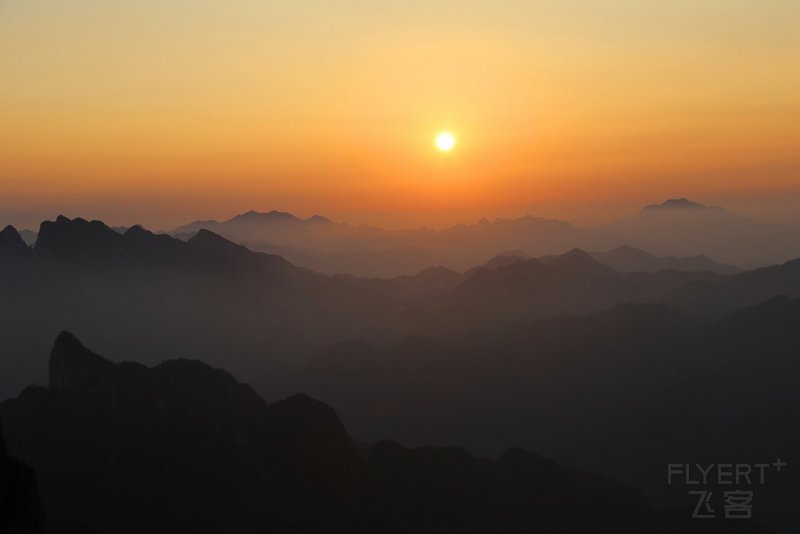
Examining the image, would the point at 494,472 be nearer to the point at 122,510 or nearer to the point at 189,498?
the point at 189,498

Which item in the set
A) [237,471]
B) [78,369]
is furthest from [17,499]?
[78,369]

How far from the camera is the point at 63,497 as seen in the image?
374 ft

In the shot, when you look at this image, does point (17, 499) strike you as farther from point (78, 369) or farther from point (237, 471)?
point (78, 369)

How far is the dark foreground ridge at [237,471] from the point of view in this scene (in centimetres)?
11794

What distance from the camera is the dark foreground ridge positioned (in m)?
118

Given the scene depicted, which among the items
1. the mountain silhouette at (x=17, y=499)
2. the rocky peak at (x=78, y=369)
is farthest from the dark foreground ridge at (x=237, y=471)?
the mountain silhouette at (x=17, y=499)

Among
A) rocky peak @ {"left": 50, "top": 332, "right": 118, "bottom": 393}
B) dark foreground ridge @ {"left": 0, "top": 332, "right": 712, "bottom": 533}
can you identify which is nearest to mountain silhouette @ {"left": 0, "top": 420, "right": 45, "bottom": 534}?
dark foreground ridge @ {"left": 0, "top": 332, "right": 712, "bottom": 533}

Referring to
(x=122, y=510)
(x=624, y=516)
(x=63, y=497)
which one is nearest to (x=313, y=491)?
(x=122, y=510)

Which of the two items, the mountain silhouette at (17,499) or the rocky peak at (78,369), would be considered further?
the rocky peak at (78,369)

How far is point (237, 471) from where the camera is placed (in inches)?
4924

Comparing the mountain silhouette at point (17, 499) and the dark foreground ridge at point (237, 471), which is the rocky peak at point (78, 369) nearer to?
the dark foreground ridge at point (237, 471)

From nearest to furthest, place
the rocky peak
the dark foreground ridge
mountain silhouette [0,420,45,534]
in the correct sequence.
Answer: mountain silhouette [0,420,45,534], the dark foreground ridge, the rocky peak

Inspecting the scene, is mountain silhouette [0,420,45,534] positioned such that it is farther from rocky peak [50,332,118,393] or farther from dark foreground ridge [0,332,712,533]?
rocky peak [50,332,118,393]

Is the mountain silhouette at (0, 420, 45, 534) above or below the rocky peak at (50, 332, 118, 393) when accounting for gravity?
below
